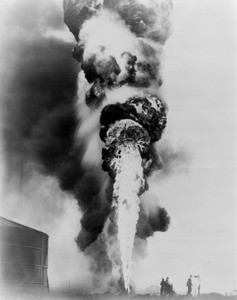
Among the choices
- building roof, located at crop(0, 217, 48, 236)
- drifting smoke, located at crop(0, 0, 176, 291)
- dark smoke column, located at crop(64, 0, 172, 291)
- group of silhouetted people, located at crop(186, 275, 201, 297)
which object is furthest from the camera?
dark smoke column, located at crop(64, 0, 172, 291)

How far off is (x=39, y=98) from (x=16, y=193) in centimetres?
195

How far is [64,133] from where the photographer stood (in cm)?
1177

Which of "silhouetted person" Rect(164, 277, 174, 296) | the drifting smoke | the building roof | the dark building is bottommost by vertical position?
"silhouetted person" Rect(164, 277, 174, 296)

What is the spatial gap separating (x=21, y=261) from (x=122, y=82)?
4.16 meters

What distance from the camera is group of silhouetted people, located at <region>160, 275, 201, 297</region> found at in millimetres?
11227

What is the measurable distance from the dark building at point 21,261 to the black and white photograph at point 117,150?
22mm

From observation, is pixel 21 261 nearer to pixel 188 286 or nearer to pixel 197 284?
pixel 188 286

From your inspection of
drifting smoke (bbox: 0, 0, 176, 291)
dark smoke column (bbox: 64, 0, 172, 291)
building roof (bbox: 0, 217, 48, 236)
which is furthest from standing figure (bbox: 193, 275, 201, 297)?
building roof (bbox: 0, 217, 48, 236)

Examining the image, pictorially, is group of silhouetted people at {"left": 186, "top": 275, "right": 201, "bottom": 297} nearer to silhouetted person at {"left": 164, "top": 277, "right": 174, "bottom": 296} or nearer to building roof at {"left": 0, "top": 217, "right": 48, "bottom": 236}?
silhouetted person at {"left": 164, "top": 277, "right": 174, "bottom": 296}

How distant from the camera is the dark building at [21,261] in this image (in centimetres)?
1127

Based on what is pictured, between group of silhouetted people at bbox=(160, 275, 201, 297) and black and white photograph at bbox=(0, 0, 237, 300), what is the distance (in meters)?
0.02

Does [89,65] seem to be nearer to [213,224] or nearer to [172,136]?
[172,136]

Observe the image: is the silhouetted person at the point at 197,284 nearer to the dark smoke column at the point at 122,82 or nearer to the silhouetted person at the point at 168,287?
the silhouetted person at the point at 168,287

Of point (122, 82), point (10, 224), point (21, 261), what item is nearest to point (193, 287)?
point (21, 261)
